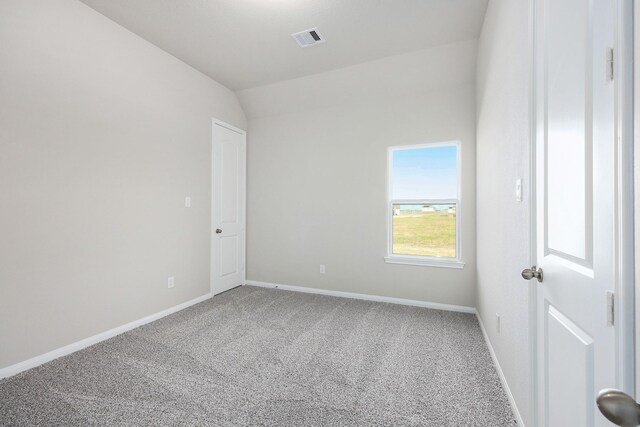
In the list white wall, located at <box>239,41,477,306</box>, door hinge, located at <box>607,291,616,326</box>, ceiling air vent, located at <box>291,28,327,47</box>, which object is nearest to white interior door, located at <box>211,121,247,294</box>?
white wall, located at <box>239,41,477,306</box>

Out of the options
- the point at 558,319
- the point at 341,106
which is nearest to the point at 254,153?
the point at 341,106

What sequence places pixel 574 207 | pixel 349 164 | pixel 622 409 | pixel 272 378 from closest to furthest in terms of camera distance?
pixel 622 409, pixel 574 207, pixel 272 378, pixel 349 164

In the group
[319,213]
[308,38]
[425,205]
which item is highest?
[308,38]

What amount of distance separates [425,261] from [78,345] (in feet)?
11.7

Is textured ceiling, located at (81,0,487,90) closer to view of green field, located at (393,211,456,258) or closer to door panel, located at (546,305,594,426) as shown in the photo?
view of green field, located at (393,211,456,258)

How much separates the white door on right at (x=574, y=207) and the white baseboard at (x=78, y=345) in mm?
3253

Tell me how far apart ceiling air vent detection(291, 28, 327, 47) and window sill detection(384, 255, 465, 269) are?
264 cm

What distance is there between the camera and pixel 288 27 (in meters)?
2.77

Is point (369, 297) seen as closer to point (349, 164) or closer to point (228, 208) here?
point (349, 164)

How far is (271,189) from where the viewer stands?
14.4 ft

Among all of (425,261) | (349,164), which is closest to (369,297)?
(425,261)

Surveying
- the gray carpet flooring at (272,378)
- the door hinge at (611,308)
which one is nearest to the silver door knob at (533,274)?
the door hinge at (611,308)

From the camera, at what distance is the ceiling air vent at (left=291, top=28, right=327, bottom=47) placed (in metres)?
2.83

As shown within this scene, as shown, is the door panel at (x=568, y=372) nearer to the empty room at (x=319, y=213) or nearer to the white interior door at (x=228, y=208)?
the empty room at (x=319, y=213)
